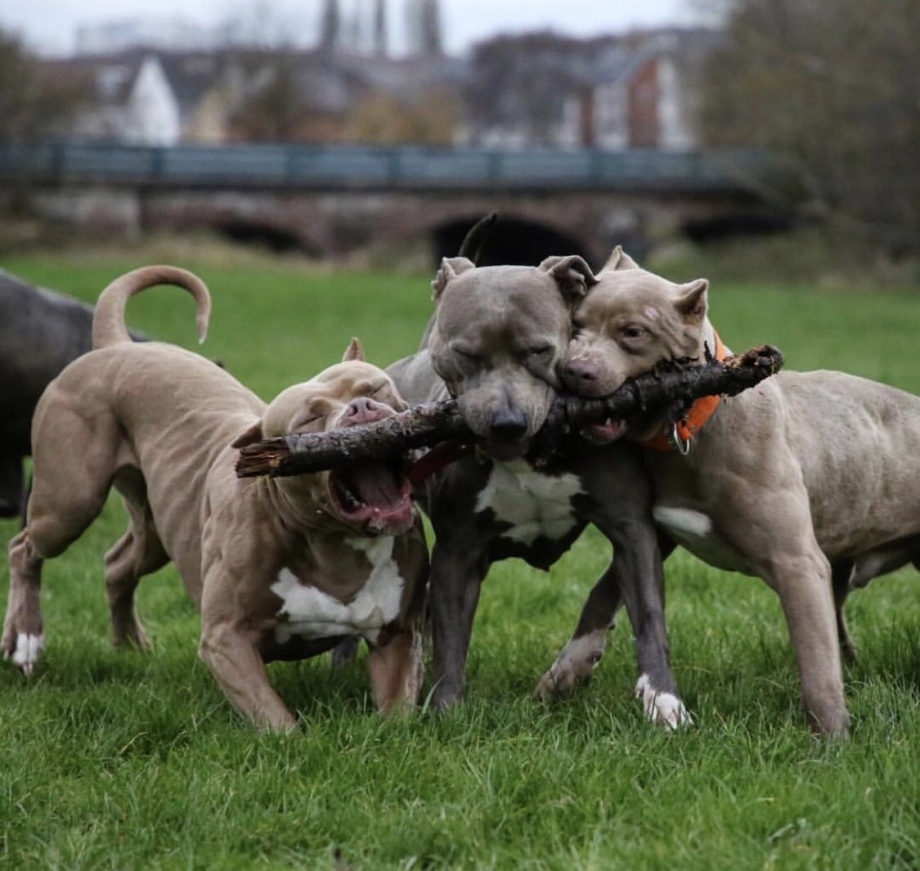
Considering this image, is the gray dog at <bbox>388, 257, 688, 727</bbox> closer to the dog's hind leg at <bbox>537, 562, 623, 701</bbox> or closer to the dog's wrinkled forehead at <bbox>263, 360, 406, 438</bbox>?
the dog's hind leg at <bbox>537, 562, 623, 701</bbox>

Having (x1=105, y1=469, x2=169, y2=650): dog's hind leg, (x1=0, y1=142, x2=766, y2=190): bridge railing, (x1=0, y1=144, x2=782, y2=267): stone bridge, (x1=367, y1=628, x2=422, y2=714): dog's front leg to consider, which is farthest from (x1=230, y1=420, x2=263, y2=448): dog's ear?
(x1=0, y1=142, x2=766, y2=190): bridge railing

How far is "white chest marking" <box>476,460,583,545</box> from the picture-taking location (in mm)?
5008

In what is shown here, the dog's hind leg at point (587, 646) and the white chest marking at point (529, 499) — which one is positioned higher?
the white chest marking at point (529, 499)

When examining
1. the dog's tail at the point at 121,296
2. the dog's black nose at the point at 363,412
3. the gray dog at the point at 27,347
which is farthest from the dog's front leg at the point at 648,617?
the gray dog at the point at 27,347

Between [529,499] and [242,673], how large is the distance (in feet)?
3.62

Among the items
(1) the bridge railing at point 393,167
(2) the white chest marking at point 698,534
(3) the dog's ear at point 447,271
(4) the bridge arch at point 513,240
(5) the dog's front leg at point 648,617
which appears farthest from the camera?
(4) the bridge arch at point 513,240

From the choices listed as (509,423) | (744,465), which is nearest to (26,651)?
(509,423)

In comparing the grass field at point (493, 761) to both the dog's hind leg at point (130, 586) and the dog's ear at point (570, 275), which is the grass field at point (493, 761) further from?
Answer: the dog's ear at point (570, 275)

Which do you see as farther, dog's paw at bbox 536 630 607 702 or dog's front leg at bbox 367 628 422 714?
dog's paw at bbox 536 630 607 702

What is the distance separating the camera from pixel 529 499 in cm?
505

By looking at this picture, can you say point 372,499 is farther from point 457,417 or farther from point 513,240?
point 513,240

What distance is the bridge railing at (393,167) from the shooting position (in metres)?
43.0

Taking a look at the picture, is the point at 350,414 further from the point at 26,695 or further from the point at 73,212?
the point at 73,212

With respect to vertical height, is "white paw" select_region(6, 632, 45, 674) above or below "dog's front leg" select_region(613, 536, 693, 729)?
below
